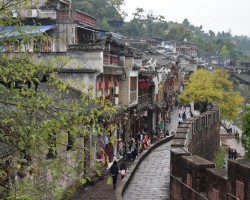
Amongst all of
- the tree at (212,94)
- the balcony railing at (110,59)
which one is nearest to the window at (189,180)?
the balcony railing at (110,59)

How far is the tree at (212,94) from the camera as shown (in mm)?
57531

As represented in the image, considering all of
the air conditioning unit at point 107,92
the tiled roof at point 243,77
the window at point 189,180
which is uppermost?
the tiled roof at point 243,77

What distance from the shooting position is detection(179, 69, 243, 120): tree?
5753cm

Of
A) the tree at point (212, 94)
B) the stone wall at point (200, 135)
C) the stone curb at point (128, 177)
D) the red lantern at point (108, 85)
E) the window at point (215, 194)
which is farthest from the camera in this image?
the tree at point (212, 94)

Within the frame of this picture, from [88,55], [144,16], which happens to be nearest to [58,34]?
[88,55]

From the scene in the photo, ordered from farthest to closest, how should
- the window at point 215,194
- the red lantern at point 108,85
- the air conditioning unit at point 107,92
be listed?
the red lantern at point 108,85 < the air conditioning unit at point 107,92 < the window at point 215,194

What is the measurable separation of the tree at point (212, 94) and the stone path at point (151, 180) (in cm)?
2690

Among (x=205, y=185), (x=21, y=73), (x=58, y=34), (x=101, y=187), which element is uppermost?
(x=58, y=34)

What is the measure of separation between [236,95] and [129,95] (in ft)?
82.4

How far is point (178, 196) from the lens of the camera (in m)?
18.4

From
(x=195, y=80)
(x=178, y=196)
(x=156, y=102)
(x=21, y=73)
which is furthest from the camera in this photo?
(x=195, y=80)

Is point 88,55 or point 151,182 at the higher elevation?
point 88,55

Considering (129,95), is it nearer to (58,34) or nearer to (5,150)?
(58,34)

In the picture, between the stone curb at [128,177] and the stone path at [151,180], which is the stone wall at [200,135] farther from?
the stone curb at [128,177]
